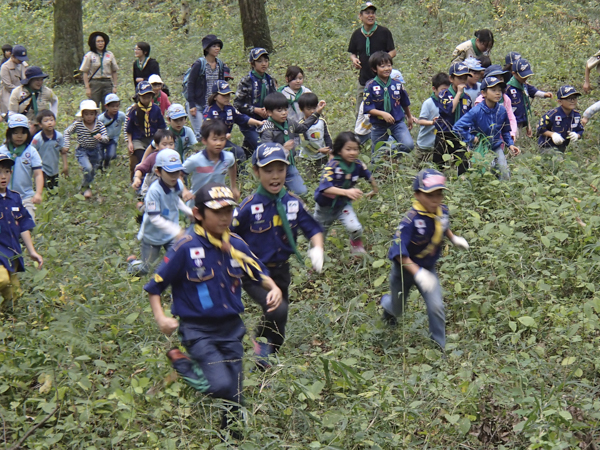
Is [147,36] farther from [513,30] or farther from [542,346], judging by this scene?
[542,346]

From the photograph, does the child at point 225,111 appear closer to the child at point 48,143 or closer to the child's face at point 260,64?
the child's face at point 260,64

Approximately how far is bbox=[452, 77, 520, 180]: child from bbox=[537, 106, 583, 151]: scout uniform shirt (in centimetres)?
109

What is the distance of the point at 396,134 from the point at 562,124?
2393 mm

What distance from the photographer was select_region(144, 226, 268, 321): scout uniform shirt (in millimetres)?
4695

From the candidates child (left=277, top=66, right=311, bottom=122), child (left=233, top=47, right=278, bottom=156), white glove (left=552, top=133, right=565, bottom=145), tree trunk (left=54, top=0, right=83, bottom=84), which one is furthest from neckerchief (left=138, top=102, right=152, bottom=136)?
tree trunk (left=54, top=0, right=83, bottom=84)

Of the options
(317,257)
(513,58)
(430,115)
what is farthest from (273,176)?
(513,58)

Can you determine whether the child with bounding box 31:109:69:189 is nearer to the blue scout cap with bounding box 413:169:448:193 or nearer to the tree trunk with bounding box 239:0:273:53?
the blue scout cap with bounding box 413:169:448:193

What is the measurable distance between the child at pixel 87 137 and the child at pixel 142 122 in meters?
0.68

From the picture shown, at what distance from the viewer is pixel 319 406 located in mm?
5406

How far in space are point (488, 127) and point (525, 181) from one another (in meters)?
0.97

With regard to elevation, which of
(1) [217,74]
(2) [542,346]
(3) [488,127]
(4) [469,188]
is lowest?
(2) [542,346]

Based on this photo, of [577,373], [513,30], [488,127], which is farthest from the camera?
Result: [513,30]

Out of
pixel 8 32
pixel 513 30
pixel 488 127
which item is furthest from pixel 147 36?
pixel 488 127

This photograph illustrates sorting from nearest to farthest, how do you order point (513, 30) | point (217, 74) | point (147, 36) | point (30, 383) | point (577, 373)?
point (577, 373) < point (30, 383) < point (217, 74) < point (513, 30) < point (147, 36)
